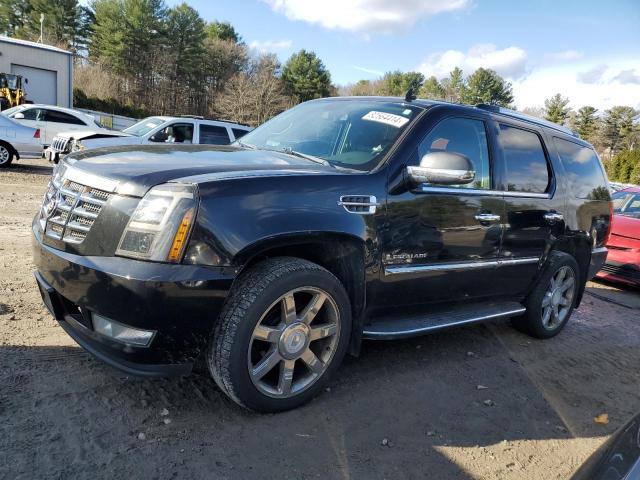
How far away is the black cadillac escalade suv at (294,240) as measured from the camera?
8.31 ft

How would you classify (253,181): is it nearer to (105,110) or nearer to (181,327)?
(181,327)

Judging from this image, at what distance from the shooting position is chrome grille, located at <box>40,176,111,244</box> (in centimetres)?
267

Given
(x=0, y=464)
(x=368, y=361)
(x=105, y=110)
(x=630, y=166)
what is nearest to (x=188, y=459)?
(x=0, y=464)

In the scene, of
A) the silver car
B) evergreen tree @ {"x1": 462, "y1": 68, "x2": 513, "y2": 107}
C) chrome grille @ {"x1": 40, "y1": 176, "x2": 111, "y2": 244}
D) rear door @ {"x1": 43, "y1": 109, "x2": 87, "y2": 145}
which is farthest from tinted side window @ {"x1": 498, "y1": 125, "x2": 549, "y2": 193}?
evergreen tree @ {"x1": 462, "y1": 68, "x2": 513, "y2": 107}

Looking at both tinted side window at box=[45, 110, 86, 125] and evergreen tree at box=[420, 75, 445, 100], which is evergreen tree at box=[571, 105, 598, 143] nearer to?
evergreen tree at box=[420, 75, 445, 100]

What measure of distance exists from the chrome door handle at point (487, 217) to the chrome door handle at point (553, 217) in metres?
0.82

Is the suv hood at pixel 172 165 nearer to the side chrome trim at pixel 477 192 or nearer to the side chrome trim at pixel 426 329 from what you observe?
the side chrome trim at pixel 477 192

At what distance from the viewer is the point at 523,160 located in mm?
4410

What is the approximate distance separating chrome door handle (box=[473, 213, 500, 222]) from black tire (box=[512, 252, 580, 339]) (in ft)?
3.62

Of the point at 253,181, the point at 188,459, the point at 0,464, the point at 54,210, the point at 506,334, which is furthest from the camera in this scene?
the point at 506,334

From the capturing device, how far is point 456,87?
75188mm

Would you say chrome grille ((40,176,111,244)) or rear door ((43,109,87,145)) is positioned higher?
chrome grille ((40,176,111,244))

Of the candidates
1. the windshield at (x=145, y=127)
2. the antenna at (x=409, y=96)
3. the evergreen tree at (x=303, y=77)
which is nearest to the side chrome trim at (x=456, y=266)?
the antenna at (x=409, y=96)

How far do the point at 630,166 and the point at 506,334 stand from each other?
3859 cm
